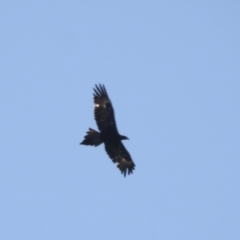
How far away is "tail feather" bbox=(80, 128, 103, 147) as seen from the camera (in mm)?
24938

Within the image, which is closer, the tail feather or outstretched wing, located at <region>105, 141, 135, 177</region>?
the tail feather

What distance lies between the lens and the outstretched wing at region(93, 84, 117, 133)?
2529cm

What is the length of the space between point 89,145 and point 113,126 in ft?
3.63

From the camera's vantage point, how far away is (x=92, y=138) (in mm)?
25047

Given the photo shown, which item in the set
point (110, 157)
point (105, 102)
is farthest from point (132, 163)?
point (105, 102)

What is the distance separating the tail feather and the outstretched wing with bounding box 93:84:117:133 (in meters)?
0.27

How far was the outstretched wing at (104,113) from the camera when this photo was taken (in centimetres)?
2529

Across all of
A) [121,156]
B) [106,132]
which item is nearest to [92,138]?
[106,132]

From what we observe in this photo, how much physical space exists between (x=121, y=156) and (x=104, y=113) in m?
1.86

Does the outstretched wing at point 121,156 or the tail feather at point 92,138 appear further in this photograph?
the outstretched wing at point 121,156

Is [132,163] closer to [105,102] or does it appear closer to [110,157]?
[110,157]

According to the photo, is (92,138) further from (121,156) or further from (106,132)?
(121,156)

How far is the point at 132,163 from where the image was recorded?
26578mm

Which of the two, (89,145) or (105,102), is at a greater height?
(105,102)
